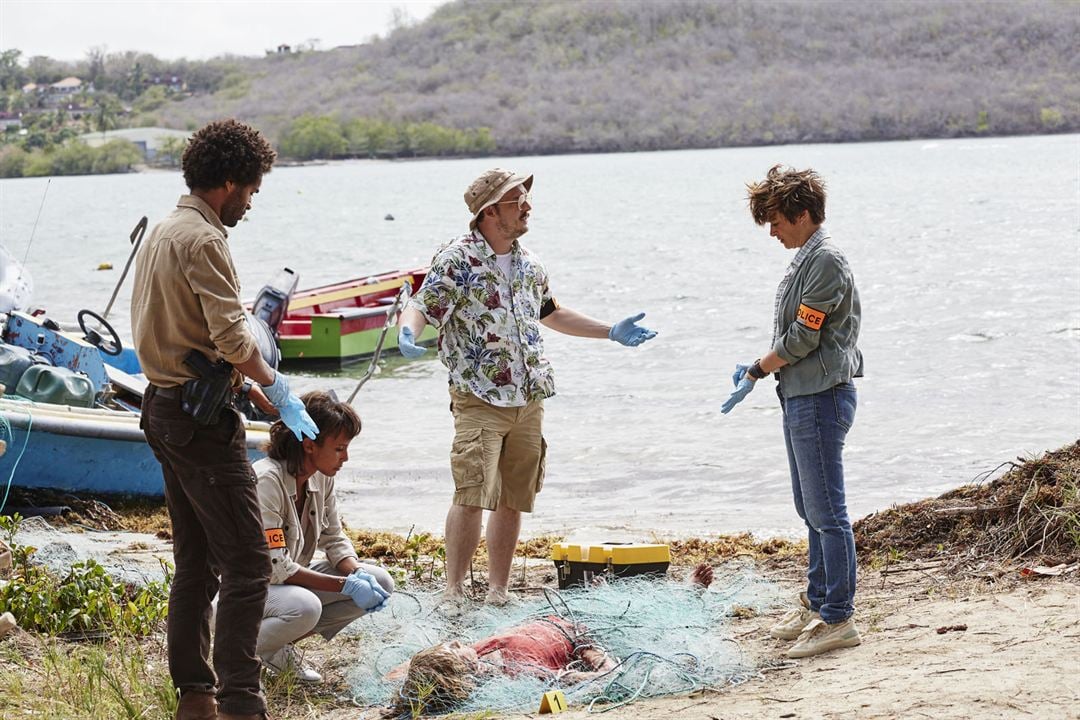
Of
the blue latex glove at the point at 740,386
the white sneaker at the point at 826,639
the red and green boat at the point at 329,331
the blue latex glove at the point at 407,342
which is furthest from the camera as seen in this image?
the red and green boat at the point at 329,331

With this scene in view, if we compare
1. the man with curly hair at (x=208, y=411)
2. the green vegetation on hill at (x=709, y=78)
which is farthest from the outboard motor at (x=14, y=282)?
the green vegetation on hill at (x=709, y=78)

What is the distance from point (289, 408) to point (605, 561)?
81.0 inches

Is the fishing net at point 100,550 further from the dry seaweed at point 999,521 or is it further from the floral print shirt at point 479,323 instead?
the dry seaweed at point 999,521

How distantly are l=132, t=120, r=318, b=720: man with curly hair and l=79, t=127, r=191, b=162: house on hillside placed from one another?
131 metres

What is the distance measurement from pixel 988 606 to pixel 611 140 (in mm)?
136114

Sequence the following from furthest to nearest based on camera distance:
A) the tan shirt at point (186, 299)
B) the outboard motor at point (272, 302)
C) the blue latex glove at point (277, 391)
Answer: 1. the outboard motor at point (272, 302)
2. the blue latex glove at point (277, 391)
3. the tan shirt at point (186, 299)

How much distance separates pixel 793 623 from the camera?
488 cm

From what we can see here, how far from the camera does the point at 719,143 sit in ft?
447

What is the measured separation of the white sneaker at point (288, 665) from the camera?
4578mm

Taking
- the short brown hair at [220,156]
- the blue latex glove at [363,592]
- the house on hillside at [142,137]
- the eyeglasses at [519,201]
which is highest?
the house on hillside at [142,137]

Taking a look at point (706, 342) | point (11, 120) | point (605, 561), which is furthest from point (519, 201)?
point (11, 120)

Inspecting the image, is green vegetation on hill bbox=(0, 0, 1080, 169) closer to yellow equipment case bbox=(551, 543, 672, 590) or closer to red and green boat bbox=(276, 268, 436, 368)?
red and green boat bbox=(276, 268, 436, 368)

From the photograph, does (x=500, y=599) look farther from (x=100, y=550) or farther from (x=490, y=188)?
(x=100, y=550)

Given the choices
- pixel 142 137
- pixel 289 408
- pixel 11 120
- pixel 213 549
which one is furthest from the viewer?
pixel 142 137
